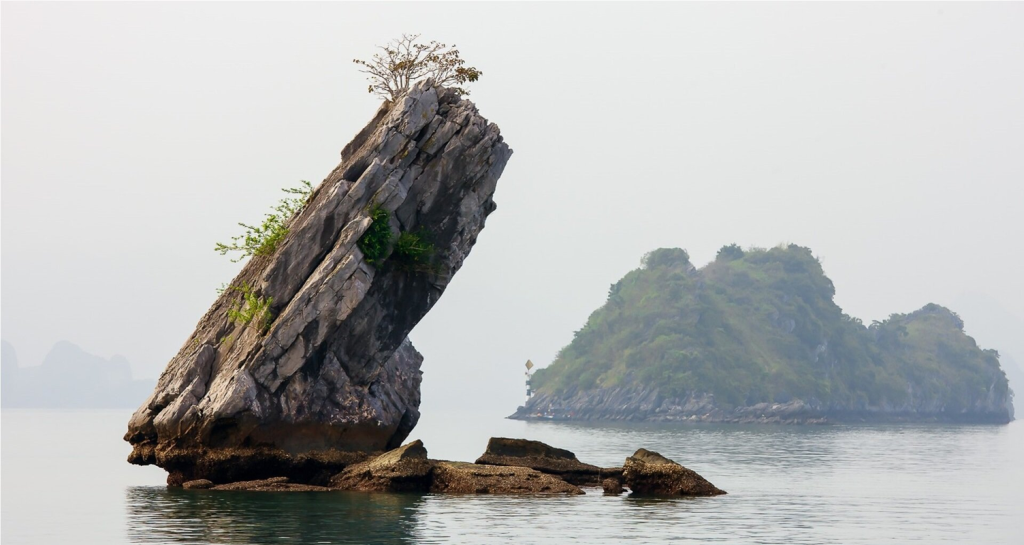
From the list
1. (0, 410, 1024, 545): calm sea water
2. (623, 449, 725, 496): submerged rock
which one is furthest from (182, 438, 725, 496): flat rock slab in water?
(0, 410, 1024, 545): calm sea water

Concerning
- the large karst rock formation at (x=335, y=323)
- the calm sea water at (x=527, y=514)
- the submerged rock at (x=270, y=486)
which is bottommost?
the calm sea water at (x=527, y=514)

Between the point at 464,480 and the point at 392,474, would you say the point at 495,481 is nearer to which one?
the point at 464,480

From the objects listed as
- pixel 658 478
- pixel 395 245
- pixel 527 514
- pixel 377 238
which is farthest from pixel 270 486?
pixel 658 478

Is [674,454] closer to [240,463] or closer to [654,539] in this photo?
[240,463]

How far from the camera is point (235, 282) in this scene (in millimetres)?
48844

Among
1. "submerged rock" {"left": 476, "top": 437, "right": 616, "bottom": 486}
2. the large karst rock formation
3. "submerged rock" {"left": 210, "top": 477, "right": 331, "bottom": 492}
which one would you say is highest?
the large karst rock formation

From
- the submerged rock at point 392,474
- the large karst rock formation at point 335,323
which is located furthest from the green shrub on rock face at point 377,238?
the submerged rock at point 392,474

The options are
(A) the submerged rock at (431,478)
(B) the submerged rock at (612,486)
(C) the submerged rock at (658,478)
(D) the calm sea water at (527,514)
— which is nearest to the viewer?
(D) the calm sea water at (527,514)

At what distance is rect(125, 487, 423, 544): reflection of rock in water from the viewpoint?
1260 inches

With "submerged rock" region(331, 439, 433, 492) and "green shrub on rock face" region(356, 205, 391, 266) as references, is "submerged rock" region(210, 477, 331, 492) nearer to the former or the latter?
"submerged rock" region(331, 439, 433, 492)

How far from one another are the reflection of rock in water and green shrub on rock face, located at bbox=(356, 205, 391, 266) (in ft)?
30.6

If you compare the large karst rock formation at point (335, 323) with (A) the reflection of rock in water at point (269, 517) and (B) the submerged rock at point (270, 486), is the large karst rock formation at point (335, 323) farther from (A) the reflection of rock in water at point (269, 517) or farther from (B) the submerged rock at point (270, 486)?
(A) the reflection of rock in water at point (269, 517)

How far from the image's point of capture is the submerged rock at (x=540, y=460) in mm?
48469

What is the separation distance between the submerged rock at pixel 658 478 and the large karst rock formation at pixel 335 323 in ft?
34.3
